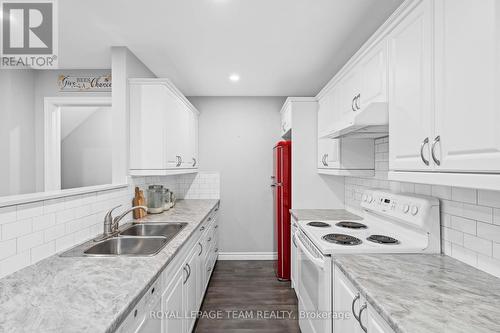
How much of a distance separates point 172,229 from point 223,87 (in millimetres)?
2116

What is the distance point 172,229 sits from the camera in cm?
229

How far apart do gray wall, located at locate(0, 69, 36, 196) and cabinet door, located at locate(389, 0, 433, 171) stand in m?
3.55

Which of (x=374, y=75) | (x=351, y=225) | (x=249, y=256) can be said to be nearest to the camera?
(x=374, y=75)

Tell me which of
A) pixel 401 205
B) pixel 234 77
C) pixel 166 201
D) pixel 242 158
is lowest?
pixel 166 201

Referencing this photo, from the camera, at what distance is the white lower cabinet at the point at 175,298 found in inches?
44.8

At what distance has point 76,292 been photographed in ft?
3.40

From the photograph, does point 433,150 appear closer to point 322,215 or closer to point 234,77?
point 322,215

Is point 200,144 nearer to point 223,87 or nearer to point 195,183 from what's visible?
point 195,183

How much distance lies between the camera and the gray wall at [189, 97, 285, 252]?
4.01 m

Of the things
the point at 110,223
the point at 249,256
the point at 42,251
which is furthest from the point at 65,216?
the point at 249,256

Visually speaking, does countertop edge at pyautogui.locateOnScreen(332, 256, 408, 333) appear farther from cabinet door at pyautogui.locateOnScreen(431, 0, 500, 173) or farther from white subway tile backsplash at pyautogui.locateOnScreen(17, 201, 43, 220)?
white subway tile backsplash at pyautogui.locateOnScreen(17, 201, 43, 220)

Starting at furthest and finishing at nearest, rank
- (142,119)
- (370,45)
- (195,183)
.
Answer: (195,183) < (142,119) < (370,45)

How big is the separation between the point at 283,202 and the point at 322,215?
1.85 ft

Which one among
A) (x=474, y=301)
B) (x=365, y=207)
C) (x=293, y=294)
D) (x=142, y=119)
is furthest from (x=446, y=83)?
(x=293, y=294)
